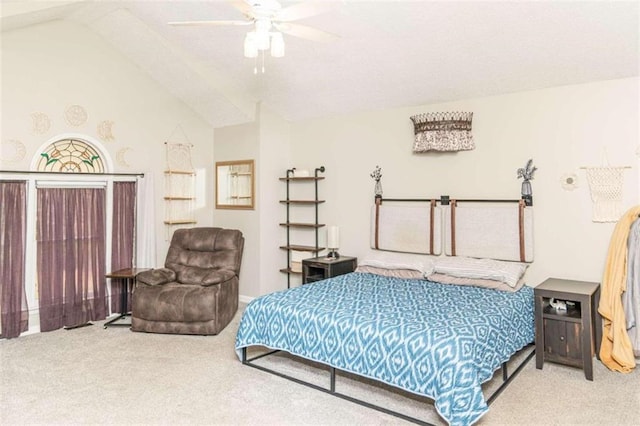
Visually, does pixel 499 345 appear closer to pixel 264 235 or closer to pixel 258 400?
pixel 258 400

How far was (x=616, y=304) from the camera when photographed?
3512mm

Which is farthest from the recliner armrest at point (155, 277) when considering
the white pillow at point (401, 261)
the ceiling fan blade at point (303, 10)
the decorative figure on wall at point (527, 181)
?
the decorative figure on wall at point (527, 181)

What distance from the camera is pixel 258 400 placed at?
3.02 meters

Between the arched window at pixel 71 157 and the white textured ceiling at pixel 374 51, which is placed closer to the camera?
the white textured ceiling at pixel 374 51

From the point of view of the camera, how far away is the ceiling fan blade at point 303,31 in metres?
2.74

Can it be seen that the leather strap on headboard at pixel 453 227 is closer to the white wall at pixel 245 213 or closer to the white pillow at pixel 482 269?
the white pillow at pixel 482 269

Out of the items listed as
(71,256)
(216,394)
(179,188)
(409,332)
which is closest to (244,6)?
(409,332)

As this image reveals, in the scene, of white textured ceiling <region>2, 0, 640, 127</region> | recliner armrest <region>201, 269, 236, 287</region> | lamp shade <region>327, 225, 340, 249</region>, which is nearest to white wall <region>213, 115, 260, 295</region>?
white textured ceiling <region>2, 0, 640, 127</region>

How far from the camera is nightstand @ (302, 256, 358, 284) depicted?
4969 millimetres

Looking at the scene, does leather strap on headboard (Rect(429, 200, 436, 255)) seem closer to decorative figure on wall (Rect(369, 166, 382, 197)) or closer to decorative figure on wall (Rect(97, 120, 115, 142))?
decorative figure on wall (Rect(369, 166, 382, 197))

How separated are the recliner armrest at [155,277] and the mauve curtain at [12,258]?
3.61 ft

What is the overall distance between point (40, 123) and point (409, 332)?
424cm

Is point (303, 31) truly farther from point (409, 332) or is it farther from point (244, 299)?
point (244, 299)

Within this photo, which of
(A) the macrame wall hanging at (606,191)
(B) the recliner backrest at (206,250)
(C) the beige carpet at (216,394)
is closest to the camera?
(C) the beige carpet at (216,394)
